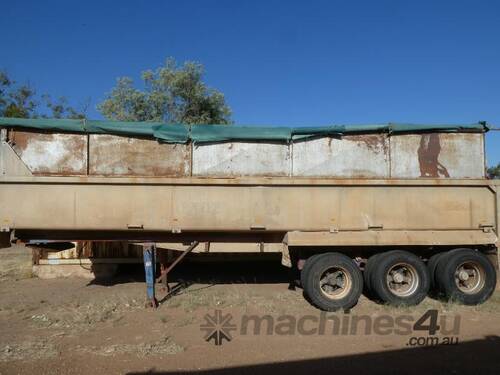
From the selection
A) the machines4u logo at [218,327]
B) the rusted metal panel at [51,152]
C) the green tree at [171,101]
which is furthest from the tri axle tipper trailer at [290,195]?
the green tree at [171,101]

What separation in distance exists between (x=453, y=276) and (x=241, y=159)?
416 cm

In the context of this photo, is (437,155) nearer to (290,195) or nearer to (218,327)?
(290,195)

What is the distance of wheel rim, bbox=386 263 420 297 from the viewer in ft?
22.2

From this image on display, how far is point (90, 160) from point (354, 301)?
5.05 m

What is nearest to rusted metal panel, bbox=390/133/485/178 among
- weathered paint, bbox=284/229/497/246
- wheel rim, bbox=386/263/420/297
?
weathered paint, bbox=284/229/497/246

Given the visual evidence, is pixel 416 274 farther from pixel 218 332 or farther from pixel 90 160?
pixel 90 160

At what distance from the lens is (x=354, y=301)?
6570 mm

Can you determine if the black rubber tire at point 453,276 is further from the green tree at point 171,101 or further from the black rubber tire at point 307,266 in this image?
the green tree at point 171,101

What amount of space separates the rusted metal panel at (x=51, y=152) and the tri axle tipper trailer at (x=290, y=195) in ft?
0.06

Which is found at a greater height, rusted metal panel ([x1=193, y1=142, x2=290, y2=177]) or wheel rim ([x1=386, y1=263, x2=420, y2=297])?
rusted metal panel ([x1=193, y1=142, x2=290, y2=177])

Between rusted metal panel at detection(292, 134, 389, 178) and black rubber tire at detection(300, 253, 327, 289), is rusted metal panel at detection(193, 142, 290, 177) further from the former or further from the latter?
black rubber tire at detection(300, 253, 327, 289)

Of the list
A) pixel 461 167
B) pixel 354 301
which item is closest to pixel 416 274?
pixel 354 301

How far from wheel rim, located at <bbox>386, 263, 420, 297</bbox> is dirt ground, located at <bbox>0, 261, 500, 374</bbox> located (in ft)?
1.14

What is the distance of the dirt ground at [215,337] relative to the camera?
14.3ft
